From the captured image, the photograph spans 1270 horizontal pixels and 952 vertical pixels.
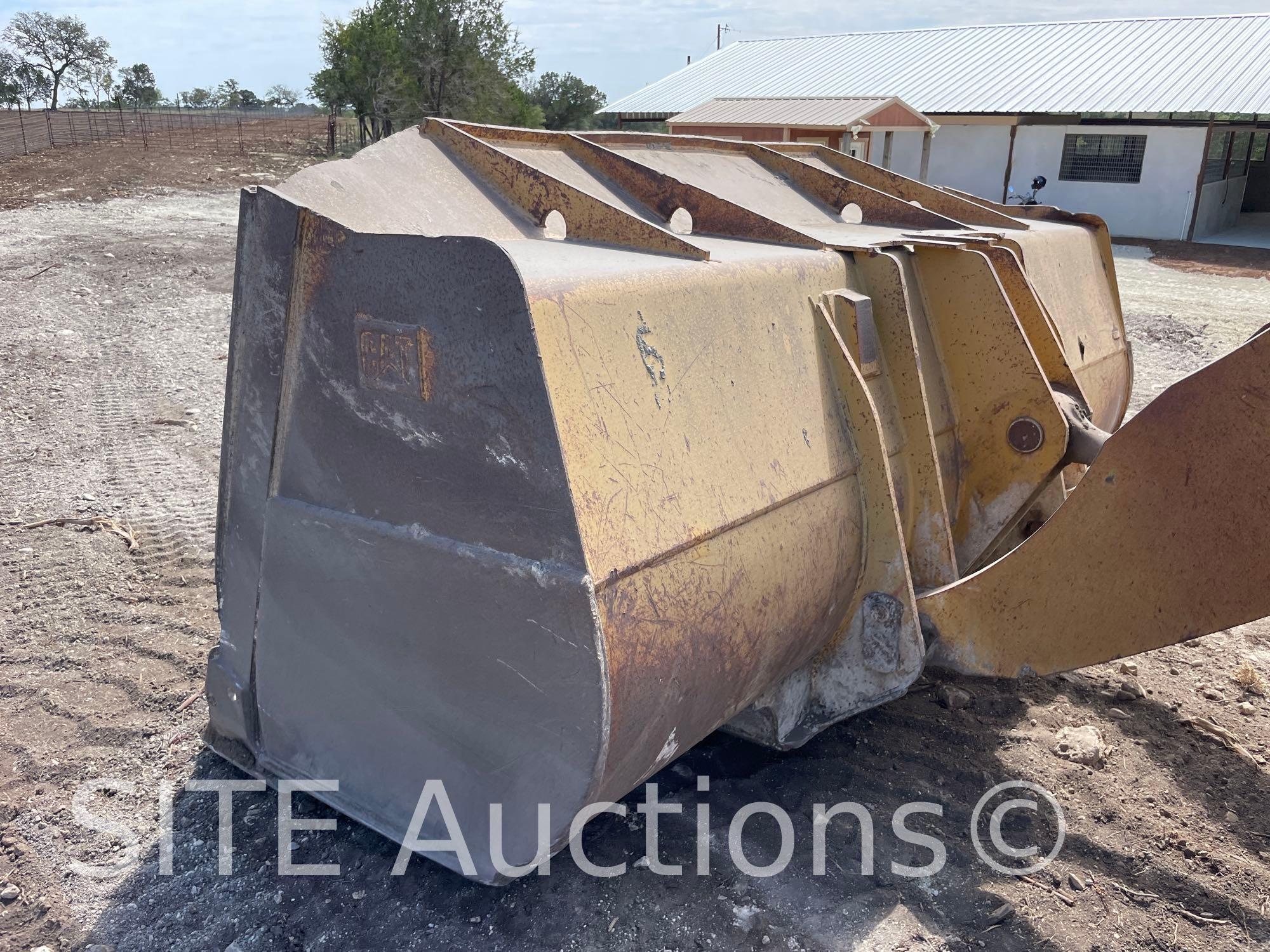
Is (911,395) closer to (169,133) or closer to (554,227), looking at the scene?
(554,227)

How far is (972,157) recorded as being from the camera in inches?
926

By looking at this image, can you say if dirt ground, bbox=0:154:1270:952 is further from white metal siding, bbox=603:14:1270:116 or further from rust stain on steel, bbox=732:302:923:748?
white metal siding, bbox=603:14:1270:116

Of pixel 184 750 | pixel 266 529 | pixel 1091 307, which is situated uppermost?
pixel 1091 307

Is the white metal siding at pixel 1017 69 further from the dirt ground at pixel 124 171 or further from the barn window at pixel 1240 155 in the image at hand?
the dirt ground at pixel 124 171

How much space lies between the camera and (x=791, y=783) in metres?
2.78

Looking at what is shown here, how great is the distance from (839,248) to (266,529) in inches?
61.3

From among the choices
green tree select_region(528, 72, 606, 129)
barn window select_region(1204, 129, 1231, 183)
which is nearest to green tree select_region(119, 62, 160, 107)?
green tree select_region(528, 72, 606, 129)

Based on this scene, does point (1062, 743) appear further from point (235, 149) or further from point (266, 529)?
point (235, 149)

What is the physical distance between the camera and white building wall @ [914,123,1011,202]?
23141mm

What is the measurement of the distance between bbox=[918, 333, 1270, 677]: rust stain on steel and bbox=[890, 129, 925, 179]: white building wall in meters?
23.1

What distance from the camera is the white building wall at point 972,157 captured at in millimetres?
23141

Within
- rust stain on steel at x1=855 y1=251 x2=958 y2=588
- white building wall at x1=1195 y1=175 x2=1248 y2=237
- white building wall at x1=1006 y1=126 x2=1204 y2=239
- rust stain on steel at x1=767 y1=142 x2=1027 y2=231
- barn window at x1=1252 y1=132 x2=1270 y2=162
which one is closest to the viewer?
rust stain on steel at x1=855 y1=251 x2=958 y2=588

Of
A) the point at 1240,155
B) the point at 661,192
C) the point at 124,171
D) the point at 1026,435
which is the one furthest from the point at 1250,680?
the point at 1240,155

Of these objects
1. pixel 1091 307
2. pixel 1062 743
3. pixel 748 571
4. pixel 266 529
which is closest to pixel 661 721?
pixel 748 571
